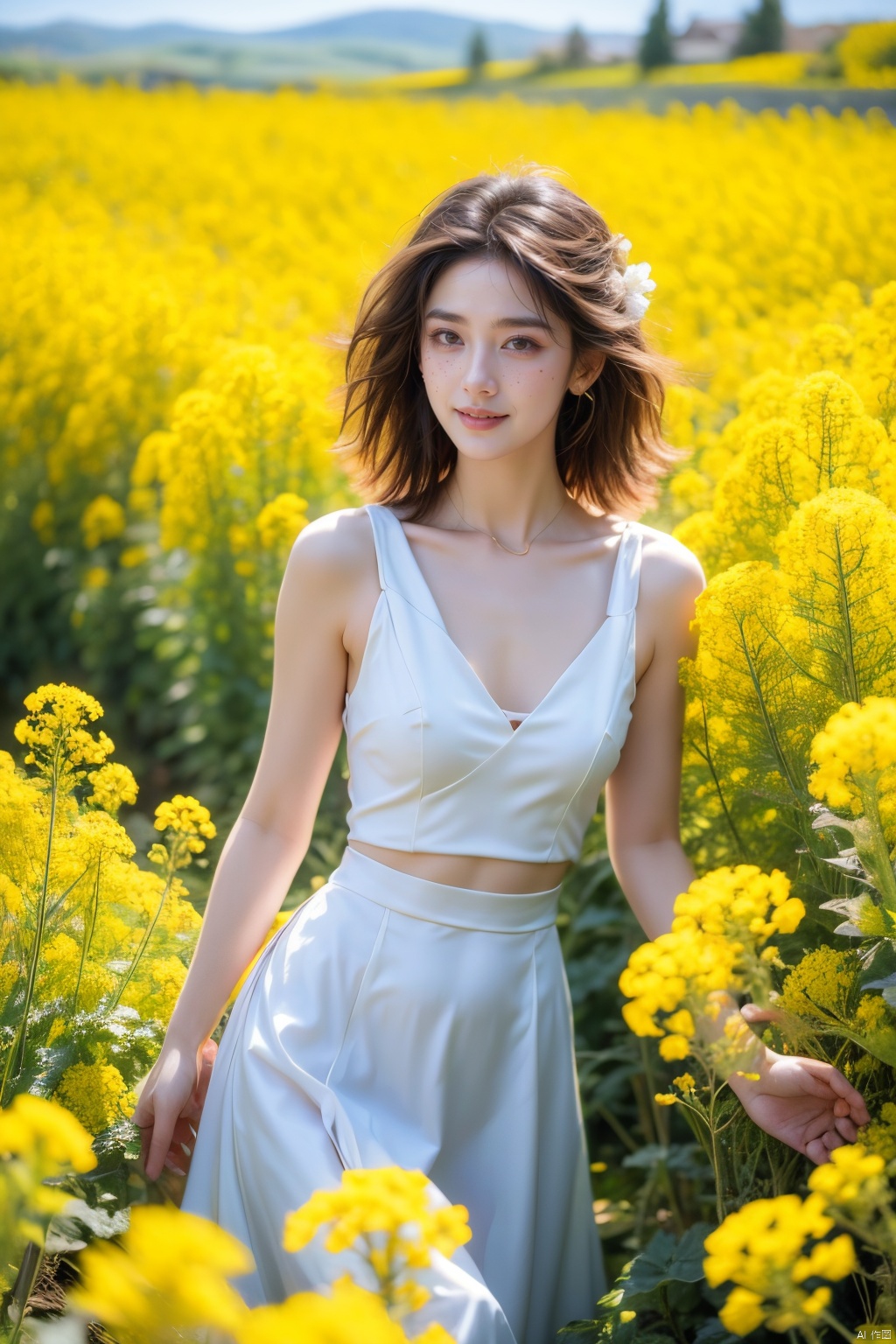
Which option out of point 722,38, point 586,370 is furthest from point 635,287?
point 722,38

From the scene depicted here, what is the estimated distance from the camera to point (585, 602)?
1576 mm

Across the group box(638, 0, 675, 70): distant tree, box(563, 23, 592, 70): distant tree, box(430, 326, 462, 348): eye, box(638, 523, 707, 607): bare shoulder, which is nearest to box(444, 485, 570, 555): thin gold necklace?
box(638, 523, 707, 607): bare shoulder

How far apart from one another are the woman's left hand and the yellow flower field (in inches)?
1.4

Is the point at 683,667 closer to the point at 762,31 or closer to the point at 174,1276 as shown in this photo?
the point at 174,1276

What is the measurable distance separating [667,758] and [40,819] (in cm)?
78

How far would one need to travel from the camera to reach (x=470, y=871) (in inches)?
57.0

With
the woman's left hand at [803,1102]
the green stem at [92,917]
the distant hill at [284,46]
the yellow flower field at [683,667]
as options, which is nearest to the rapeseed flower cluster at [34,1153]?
the yellow flower field at [683,667]

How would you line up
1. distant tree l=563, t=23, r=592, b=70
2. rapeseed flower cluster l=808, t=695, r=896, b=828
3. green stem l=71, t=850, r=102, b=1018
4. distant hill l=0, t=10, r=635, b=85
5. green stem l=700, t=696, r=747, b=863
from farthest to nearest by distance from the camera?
distant hill l=0, t=10, r=635, b=85 → distant tree l=563, t=23, r=592, b=70 → green stem l=700, t=696, r=747, b=863 → green stem l=71, t=850, r=102, b=1018 → rapeseed flower cluster l=808, t=695, r=896, b=828

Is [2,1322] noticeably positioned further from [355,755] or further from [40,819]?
[355,755]

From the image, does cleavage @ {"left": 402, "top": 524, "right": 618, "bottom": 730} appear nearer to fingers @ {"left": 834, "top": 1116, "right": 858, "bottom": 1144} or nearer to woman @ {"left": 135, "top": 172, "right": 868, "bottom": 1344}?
woman @ {"left": 135, "top": 172, "right": 868, "bottom": 1344}

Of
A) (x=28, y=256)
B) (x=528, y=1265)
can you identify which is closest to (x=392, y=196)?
(x=28, y=256)

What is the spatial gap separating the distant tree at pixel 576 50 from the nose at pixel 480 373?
8246 mm

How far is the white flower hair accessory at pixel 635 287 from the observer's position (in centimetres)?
164

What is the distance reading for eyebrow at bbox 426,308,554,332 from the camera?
1.48m
